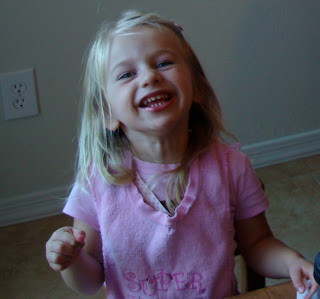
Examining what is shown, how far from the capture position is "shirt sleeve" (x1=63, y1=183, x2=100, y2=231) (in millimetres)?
929

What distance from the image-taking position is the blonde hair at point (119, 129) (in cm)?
90

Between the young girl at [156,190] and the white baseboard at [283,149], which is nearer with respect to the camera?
the young girl at [156,190]

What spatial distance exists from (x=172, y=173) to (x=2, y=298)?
1028 millimetres

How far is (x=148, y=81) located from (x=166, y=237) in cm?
27

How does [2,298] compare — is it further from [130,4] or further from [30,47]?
[130,4]

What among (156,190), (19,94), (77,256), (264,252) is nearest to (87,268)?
(77,256)

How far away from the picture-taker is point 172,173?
36.6 inches

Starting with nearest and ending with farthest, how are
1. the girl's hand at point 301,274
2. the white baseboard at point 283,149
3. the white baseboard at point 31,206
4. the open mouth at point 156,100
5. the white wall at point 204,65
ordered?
the girl's hand at point 301,274 < the open mouth at point 156,100 < the white wall at point 204,65 < the white baseboard at point 31,206 < the white baseboard at point 283,149

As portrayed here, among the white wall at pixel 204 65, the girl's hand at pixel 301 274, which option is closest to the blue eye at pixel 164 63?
the girl's hand at pixel 301 274

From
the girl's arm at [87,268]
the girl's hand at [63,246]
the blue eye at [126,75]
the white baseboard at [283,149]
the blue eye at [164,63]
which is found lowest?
the white baseboard at [283,149]

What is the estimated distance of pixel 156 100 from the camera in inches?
32.4

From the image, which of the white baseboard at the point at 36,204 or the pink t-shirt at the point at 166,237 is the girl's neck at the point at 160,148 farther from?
the white baseboard at the point at 36,204

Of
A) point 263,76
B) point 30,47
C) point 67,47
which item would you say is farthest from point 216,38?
point 30,47

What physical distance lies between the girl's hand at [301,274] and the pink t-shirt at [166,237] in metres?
0.14
